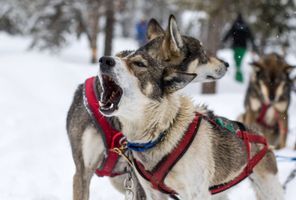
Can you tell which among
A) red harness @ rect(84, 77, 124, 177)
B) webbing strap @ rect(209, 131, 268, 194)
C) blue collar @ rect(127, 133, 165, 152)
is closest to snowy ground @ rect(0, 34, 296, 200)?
webbing strap @ rect(209, 131, 268, 194)

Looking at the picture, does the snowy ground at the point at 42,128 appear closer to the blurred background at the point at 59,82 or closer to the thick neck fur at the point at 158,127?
the blurred background at the point at 59,82

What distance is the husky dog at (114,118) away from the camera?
12.6 feet

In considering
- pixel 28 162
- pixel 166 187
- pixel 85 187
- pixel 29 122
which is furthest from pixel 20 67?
pixel 166 187

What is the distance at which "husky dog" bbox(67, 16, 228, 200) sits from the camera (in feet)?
12.6

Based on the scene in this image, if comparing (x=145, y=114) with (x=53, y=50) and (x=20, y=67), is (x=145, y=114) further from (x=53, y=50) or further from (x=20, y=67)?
(x=53, y=50)

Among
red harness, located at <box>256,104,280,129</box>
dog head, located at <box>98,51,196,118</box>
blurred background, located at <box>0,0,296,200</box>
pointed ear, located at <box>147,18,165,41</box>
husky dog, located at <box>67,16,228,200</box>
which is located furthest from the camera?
red harness, located at <box>256,104,280,129</box>

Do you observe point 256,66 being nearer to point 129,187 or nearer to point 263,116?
point 263,116

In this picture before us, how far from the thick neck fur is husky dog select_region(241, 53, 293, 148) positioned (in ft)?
14.1

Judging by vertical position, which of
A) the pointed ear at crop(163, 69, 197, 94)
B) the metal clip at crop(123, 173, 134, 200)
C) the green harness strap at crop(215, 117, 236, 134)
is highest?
the pointed ear at crop(163, 69, 197, 94)

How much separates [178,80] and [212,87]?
1049 cm

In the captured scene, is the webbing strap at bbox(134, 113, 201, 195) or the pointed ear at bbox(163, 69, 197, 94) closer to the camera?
the pointed ear at bbox(163, 69, 197, 94)

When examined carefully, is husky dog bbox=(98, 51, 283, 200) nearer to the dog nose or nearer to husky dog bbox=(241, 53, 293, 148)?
the dog nose

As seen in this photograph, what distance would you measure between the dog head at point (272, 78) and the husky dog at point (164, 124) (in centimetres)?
402

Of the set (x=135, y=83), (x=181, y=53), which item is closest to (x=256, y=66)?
(x=181, y=53)
